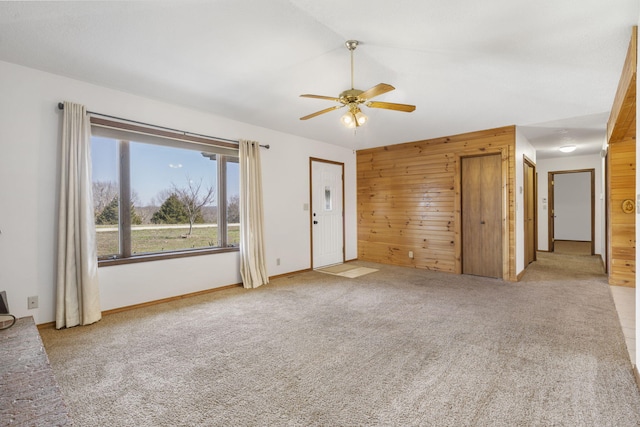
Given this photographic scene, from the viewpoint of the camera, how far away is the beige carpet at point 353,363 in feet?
5.77

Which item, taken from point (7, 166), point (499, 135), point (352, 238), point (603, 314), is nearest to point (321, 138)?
point (352, 238)

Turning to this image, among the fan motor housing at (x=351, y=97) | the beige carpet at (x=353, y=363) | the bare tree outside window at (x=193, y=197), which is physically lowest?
the beige carpet at (x=353, y=363)

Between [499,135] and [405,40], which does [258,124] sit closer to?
[405,40]

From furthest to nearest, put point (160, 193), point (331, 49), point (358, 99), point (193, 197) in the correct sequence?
1. point (193, 197)
2. point (160, 193)
3. point (358, 99)
4. point (331, 49)

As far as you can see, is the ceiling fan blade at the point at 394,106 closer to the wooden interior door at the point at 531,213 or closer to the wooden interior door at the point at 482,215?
the wooden interior door at the point at 482,215

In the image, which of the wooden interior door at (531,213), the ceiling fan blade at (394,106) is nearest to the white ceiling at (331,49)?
the ceiling fan blade at (394,106)

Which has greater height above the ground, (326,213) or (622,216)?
(326,213)

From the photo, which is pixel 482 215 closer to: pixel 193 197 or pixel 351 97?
pixel 351 97

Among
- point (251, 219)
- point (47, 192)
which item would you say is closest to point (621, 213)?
point (251, 219)

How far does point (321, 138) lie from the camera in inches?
226

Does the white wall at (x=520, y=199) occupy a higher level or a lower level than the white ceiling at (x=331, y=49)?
lower

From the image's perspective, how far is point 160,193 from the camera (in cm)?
399

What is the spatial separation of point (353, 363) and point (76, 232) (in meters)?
2.96

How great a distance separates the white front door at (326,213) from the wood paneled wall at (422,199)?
1.99 feet
